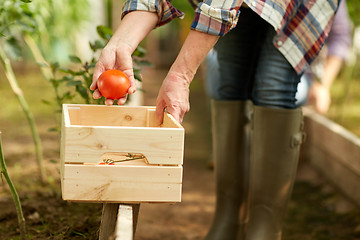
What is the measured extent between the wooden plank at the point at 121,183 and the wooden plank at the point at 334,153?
156cm

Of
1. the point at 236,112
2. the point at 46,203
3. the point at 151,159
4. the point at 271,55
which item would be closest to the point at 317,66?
the point at 236,112

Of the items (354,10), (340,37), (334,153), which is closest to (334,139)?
(334,153)

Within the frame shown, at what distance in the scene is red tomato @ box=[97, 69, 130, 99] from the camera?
58.4 inches

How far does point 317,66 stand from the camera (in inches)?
132

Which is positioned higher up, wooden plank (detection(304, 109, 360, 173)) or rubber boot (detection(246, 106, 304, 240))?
rubber boot (detection(246, 106, 304, 240))

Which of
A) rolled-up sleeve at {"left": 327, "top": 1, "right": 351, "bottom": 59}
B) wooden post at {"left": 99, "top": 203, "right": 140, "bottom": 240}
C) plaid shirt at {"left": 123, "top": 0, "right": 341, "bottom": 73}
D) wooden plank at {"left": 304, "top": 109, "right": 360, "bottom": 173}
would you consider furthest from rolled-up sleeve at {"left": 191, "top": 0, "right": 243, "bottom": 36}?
rolled-up sleeve at {"left": 327, "top": 1, "right": 351, "bottom": 59}

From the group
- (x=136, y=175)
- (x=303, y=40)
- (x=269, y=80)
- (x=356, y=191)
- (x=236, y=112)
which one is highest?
(x=303, y=40)

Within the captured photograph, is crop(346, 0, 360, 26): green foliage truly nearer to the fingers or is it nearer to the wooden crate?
the fingers

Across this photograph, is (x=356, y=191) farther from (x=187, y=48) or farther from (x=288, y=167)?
(x=187, y=48)

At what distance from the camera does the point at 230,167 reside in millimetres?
2121

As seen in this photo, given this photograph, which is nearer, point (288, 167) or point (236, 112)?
point (288, 167)

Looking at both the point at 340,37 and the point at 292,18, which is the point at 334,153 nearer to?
the point at 340,37

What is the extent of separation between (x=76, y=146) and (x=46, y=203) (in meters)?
0.93

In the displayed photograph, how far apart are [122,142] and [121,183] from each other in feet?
0.39
